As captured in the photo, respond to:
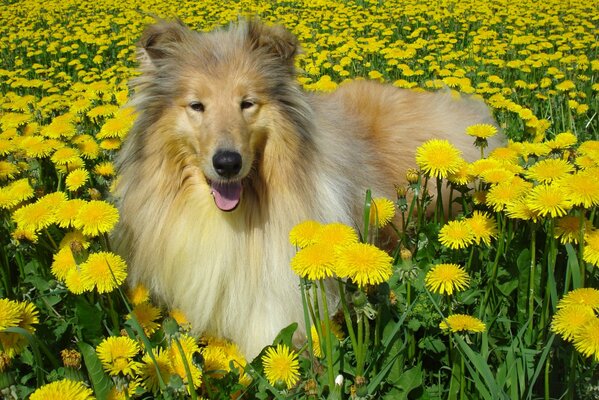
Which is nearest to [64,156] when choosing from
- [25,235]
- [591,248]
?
[25,235]

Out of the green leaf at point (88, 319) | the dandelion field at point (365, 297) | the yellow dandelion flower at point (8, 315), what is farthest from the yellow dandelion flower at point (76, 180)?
the yellow dandelion flower at point (8, 315)

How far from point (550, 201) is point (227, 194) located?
Result: 1.64m

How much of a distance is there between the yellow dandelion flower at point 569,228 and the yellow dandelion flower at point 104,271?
1637 millimetres

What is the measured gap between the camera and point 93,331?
2320 mm

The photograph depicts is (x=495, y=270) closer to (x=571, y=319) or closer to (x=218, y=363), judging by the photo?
(x=571, y=319)

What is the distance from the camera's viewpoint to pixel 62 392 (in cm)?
142

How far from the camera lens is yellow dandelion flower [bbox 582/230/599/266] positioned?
1.87 m

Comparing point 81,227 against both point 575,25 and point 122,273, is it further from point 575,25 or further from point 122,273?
point 575,25

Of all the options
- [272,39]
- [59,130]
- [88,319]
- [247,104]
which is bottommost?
[88,319]

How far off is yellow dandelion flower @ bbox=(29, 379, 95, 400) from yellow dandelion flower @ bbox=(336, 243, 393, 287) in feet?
2.51

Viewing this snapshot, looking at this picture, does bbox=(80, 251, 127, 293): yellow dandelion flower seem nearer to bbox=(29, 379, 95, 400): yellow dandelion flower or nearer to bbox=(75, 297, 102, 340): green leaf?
bbox=(75, 297, 102, 340): green leaf

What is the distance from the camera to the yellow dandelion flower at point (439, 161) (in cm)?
245

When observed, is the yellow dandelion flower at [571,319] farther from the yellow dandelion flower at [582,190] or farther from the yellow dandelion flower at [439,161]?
the yellow dandelion flower at [439,161]

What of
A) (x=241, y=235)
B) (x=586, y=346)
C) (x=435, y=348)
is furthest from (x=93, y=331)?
(x=586, y=346)
